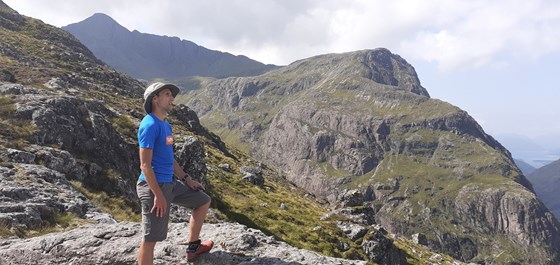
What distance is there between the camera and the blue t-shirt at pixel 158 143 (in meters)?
8.29

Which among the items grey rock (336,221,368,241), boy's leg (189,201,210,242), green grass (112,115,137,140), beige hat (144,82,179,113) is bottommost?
grey rock (336,221,368,241)

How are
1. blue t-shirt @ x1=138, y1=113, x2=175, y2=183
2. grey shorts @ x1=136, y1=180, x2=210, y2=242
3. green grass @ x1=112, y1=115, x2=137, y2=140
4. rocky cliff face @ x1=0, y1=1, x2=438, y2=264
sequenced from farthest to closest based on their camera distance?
green grass @ x1=112, y1=115, x2=137, y2=140 < rocky cliff face @ x1=0, y1=1, x2=438, y2=264 < grey shorts @ x1=136, y1=180, x2=210, y2=242 < blue t-shirt @ x1=138, y1=113, x2=175, y2=183

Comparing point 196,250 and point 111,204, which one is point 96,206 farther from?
point 196,250

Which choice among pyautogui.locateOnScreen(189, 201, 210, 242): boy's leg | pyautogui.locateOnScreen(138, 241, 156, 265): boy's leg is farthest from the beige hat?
pyautogui.locateOnScreen(138, 241, 156, 265): boy's leg

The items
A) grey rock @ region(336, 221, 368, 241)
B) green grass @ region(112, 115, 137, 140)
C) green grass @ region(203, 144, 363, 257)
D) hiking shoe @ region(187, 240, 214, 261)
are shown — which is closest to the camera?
hiking shoe @ region(187, 240, 214, 261)

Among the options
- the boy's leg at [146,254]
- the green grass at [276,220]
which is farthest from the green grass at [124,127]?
the boy's leg at [146,254]

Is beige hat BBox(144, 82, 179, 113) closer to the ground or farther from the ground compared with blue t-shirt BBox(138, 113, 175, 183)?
farther from the ground

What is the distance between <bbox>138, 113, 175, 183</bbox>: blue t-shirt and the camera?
829 centimetres

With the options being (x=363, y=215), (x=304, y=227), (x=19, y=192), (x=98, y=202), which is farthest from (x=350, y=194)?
(x=19, y=192)

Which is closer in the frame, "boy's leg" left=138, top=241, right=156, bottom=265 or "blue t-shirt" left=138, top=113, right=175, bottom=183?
"blue t-shirt" left=138, top=113, right=175, bottom=183

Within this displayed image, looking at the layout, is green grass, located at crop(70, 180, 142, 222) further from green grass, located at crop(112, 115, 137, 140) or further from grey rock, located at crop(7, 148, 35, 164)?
green grass, located at crop(112, 115, 137, 140)

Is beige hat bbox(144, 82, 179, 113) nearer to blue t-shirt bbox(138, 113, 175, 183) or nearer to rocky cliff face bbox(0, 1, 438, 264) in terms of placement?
blue t-shirt bbox(138, 113, 175, 183)

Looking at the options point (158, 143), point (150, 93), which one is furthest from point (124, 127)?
point (158, 143)

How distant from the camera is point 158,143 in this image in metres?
8.63
